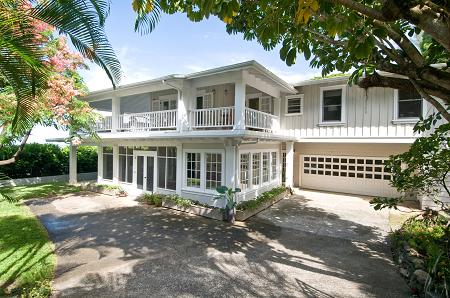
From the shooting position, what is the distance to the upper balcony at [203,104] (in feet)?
32.6

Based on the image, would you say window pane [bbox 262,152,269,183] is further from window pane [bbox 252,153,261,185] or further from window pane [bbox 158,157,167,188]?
window pane [bbox 158,157,167,188]

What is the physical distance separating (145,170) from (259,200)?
6.33 m

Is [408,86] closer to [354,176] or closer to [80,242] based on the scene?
[80,242]

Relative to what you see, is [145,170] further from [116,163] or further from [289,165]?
[289,165]

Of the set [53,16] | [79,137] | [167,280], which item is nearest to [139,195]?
[79,137]

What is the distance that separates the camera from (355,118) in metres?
12.2

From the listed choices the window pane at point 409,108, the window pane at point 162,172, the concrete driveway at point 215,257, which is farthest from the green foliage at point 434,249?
the window pane at point 162,172

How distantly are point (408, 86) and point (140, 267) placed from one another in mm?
6320

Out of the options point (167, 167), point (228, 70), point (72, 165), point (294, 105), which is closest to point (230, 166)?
point (228, 70)

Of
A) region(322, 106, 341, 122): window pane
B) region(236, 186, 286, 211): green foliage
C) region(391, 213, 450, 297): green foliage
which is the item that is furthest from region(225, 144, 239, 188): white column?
region(322, 106, 341, 122): window pane

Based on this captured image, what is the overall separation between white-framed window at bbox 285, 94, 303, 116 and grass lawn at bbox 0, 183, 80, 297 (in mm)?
12094

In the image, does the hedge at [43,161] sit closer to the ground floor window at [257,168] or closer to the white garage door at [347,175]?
the ground floor window at [257,168]

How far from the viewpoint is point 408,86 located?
393cm

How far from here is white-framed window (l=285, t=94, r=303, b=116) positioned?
13734mm
